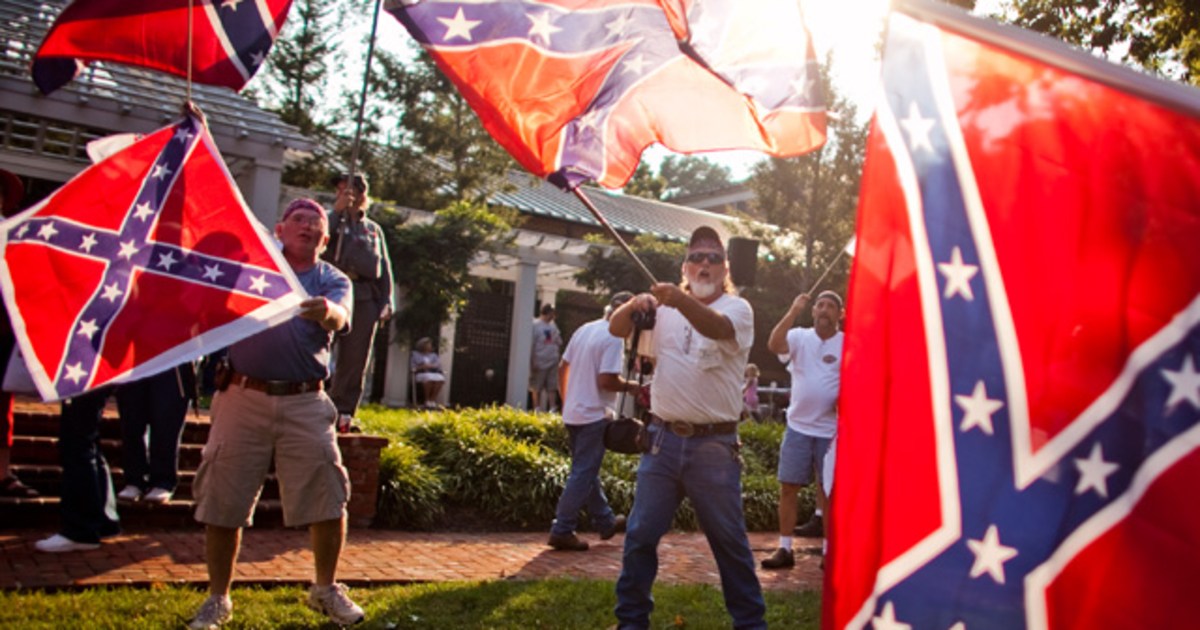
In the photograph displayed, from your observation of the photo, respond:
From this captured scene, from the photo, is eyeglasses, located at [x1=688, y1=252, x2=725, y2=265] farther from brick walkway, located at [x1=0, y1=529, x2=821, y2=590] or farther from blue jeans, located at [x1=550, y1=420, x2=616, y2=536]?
blue jeans, located at [x1=550, y1=420, x2=616, y2=536]

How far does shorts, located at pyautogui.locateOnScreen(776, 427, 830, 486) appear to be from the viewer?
8.12 metres

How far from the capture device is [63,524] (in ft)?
21.2

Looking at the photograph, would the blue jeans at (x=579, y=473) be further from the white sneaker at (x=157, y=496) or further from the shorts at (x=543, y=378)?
the shorts at (x=543, y=378)

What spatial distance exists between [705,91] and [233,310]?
2409 millimetres

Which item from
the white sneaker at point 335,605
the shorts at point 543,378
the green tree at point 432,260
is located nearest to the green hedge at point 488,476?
the white sneaker at point 335,605

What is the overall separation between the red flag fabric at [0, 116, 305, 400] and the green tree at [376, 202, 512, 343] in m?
17.6

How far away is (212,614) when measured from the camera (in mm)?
4934

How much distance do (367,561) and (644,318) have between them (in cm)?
304

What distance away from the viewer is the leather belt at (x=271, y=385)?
498 centimetres

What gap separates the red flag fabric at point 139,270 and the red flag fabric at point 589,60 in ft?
3.81

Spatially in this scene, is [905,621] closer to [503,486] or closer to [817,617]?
[817,617]

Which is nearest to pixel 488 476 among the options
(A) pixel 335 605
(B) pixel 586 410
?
(B) pixel 586 410

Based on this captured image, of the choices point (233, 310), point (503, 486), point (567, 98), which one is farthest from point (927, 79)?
point (503, 486)

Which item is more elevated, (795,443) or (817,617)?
(795,443)
